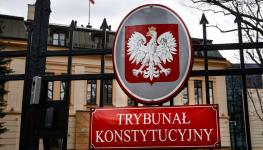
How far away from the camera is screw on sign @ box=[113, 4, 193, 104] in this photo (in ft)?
13.2

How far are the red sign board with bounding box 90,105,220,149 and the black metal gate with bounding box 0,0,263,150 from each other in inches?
12.7

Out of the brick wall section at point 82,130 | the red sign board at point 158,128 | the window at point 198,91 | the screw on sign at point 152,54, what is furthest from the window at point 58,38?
the red sign board at point 158,128

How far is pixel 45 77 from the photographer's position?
436 centimetres


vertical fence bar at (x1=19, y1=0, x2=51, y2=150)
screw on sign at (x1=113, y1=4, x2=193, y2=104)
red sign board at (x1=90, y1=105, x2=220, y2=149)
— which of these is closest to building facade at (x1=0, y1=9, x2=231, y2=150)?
vertical fence bar at (x1=19, y1=0, x2=51, y2=150)

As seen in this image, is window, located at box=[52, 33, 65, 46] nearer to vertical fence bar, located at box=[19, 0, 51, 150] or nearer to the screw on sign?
vertical fence bar, located at box=[19, 0, 51, 150]

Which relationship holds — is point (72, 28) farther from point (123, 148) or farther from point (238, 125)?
point (238, 125)

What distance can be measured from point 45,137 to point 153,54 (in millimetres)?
1538

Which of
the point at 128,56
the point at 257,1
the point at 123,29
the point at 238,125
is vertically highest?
the point at 257,1

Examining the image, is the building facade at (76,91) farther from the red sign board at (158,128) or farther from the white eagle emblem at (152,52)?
the red sign board at (158,128)

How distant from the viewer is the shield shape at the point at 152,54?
4078mm

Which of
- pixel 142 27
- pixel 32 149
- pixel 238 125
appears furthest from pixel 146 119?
pixel 238 125

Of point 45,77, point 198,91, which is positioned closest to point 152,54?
point 45,77

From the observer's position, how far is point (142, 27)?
13.9ft

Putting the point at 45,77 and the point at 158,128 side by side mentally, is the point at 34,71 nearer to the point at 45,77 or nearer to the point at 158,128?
the point at 45,77
